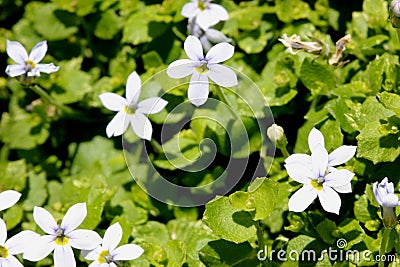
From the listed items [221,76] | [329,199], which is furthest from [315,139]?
[221,76]

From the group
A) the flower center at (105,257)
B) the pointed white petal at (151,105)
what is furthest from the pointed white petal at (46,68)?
the flower center at (105,257)

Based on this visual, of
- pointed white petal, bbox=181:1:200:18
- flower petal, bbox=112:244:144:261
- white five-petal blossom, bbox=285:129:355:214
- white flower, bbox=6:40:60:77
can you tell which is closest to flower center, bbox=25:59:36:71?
white flower, bbox=6:40:60:77

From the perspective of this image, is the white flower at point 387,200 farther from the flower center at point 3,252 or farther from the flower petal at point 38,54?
the flower petal at point 38,54

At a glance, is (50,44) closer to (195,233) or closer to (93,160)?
(93,160)

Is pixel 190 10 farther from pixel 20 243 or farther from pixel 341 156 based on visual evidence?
pixel 20 243

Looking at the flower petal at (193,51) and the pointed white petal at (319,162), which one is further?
the flower petal at (193,51)

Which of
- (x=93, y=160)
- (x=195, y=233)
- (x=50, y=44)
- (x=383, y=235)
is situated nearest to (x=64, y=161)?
(x=93, y=160)

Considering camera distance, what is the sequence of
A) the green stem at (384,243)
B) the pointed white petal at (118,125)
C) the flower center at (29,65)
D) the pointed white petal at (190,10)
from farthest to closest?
the pointed white petal at (190,10)
the flower center at (29,65)
the pointed white petal at (118,125)
the green stem at (384,243)
